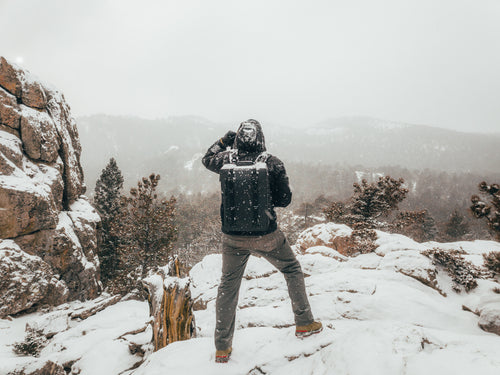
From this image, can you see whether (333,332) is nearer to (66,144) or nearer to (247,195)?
(247,195)

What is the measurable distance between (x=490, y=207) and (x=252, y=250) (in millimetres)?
5791

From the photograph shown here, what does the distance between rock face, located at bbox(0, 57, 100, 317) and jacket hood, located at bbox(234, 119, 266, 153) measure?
13861mm

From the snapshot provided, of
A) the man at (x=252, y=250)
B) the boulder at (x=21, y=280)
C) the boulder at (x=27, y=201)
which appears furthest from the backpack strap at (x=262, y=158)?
the boulder at (x=27, y=201)

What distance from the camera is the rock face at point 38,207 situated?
35.5 feet

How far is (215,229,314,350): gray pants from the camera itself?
8.11 feet

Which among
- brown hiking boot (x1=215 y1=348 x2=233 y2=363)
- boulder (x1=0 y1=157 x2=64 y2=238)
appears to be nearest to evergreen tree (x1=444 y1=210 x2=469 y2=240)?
brown hiking boot (x1=215 y1=348 x2=233 y2=363)

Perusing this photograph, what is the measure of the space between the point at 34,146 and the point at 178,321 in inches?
584

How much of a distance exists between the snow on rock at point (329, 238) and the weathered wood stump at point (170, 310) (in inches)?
413

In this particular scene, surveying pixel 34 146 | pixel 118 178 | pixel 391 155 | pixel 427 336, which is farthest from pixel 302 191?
pixel 391 155

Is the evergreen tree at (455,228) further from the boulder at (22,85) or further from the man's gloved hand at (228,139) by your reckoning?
the boulder at (22,85)

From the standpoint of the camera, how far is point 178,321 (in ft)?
12.9

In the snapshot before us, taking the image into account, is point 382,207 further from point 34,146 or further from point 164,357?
point 34,146

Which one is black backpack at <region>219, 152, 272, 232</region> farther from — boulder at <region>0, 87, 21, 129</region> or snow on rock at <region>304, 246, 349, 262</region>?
boulder at <region>0, 87, 21, 129</region>

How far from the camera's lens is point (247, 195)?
2.37 m
